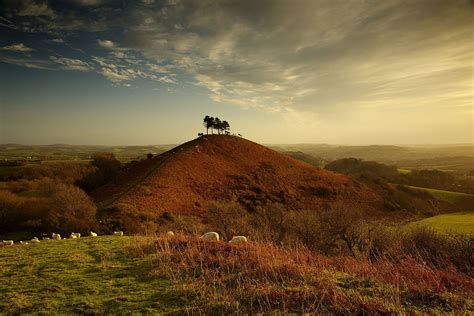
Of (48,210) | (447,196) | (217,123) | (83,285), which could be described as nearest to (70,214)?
(48,210)

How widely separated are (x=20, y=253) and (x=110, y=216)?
1931 centimetres

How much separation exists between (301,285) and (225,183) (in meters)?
47.6

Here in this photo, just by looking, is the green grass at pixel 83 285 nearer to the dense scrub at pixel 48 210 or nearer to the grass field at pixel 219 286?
the grass field at pixel 219 286

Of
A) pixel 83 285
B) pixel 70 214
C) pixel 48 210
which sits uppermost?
pixel 83 285

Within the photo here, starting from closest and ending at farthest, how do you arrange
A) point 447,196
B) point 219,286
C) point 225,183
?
1. point 219,286
2. point 225,183
3. point 447,196

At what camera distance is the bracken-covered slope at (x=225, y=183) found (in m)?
44.3

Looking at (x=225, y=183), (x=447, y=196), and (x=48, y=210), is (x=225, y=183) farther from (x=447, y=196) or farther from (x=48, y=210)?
(x=447, y=196)

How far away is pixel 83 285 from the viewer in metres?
8.53

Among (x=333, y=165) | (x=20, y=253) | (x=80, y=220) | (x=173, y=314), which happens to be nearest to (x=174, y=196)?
(x=80, y=220)

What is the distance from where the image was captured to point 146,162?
64.8 meters

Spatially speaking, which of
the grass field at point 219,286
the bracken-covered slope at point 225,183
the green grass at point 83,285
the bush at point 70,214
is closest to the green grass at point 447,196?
the bracken-covered slope at point 225,183

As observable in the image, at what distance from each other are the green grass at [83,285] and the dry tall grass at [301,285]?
647mm

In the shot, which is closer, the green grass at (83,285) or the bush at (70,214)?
the green grass at (83,285)

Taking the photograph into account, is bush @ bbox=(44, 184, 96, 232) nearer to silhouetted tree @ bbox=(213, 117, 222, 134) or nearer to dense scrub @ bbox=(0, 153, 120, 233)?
dense scrub @ bbox=(0, 153, 120, 233)
